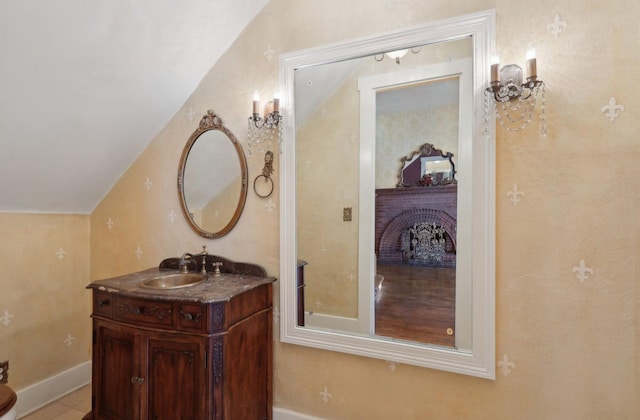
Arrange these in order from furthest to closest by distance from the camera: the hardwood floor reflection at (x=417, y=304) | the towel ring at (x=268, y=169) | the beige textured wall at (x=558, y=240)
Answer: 1. the towel ring at (x=268, y=169)
2. the hardwood floor reflection at (x=417, y=304)
3. the beige textured wall at (x=558, y=240)

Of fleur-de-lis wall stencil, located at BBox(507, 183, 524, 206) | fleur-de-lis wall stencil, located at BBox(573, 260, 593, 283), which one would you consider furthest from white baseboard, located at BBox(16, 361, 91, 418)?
fleur-de-lis wall stencil, located at BBox(573, 260, 593, 283)

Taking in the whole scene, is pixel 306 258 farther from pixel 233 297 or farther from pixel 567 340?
pixel 567 340

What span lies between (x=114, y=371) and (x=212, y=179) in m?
1.17

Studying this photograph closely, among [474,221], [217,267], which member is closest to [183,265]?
[217,267]

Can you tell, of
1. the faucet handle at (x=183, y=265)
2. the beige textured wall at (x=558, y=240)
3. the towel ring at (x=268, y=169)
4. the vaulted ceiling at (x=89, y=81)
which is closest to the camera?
the beige textured wall at (x=558, y=240)

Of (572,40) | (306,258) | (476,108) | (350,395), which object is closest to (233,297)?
(306,258)

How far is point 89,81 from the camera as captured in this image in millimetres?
1655

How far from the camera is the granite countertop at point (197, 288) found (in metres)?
1.45

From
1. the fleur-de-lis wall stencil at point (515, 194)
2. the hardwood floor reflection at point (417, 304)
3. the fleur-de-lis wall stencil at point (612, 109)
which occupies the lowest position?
the hardwood floor reflection at point (417, 304)

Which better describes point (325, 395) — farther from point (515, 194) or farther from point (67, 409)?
point (67, 409)

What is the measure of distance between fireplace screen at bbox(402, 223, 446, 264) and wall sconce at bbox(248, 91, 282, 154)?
0.93 meters

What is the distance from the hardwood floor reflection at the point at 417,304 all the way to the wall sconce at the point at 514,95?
735mm

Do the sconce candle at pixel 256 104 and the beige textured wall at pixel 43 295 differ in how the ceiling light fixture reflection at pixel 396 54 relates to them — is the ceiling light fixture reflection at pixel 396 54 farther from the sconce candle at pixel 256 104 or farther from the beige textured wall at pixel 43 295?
the beige textured wall at pixel 43 295

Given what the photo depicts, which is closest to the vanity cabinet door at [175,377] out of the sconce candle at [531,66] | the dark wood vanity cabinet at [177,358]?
the dark wood vanity cabinet at [177,358]
